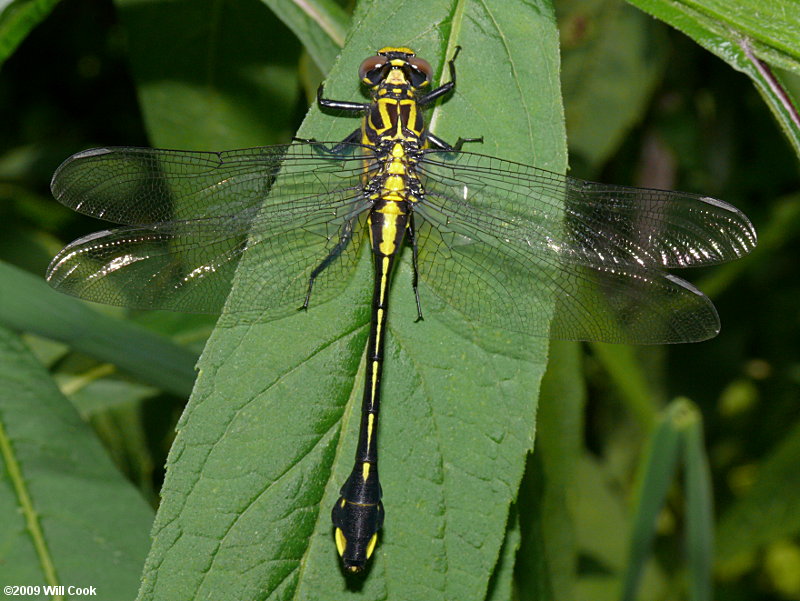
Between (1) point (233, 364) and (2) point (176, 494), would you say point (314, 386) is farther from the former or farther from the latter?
(2) point (176, 494)

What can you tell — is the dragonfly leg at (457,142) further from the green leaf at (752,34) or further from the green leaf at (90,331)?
the green leaf at (90,331)

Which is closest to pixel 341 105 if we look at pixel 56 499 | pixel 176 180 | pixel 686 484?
pixel 176 180

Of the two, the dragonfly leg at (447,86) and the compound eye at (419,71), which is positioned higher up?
the compound eye at (419,71)

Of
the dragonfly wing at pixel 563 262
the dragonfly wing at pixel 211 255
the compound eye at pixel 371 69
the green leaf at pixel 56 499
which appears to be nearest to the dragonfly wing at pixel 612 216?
the dragonfly wing at pixel 563 262

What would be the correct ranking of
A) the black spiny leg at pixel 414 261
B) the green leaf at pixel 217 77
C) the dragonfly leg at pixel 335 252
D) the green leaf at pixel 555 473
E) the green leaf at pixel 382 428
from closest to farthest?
the green leaf at pixel 382 428, the black spiny leg at pixel 414 261, the dragonfly leg at pixel 335 252, the green leaf at pixel 555 473, the green leaf at pixel 217 77

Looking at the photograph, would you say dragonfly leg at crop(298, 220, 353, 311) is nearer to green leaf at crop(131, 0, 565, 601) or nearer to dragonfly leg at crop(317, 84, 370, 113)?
green leaf at crop(131, 0, 565, 601)

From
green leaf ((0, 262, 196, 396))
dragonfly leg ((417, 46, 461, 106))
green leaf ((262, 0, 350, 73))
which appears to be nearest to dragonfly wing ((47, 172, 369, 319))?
green leaf ((0, 262, 196, 396))

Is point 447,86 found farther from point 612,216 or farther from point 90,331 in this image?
point 90,331

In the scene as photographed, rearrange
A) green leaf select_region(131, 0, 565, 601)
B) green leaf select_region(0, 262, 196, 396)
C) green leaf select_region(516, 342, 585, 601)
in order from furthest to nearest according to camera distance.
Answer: green leaf select_region(516, 342, 585, 601) → green leaf select_region(0, 262, 196, 396) → green leaf select_region(131, 0, 565, 601)
